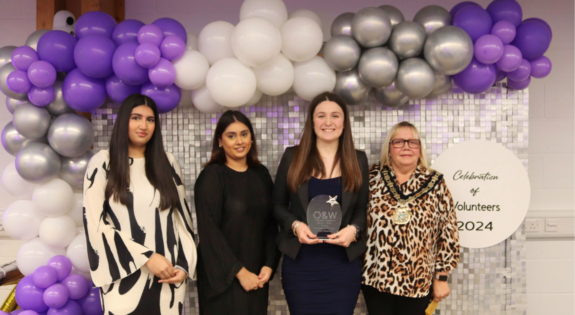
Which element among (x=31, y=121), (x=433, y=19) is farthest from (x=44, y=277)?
(x=433, y=19)

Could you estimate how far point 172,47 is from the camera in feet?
7.14

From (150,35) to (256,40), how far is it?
0.58 metres

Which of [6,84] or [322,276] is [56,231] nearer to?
[6,84]

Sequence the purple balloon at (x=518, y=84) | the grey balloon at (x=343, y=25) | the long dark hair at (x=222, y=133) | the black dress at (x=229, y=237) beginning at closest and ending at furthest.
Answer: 1. the black dress at (x=229, y=237)
2. the long dark hair at (x=222, y=133)
3. the grey balloon at (x=343, y=25)
4. the purple balloon at (x=518, y=84)

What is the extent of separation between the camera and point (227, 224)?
205 centimetres

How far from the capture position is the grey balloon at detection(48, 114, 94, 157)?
2.24 meters

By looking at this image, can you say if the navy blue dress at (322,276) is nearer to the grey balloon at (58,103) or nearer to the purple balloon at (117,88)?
the purple balloon at (117,88)

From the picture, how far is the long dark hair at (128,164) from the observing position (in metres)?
1.91

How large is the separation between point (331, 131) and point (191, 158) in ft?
3.41

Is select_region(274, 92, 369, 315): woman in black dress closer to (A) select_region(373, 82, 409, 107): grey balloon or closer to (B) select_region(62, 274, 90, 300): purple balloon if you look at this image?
(A) select_region(373, 82, 409, 107): grey balloon

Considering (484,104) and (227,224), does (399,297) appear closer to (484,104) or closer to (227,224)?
(227,224)

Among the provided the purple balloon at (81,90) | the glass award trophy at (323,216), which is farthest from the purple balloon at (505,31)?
the purple balloon at (81,90)

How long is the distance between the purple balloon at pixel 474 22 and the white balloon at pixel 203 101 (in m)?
1.49

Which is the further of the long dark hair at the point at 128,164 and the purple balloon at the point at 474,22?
the purple balloon at the point at 474,22
